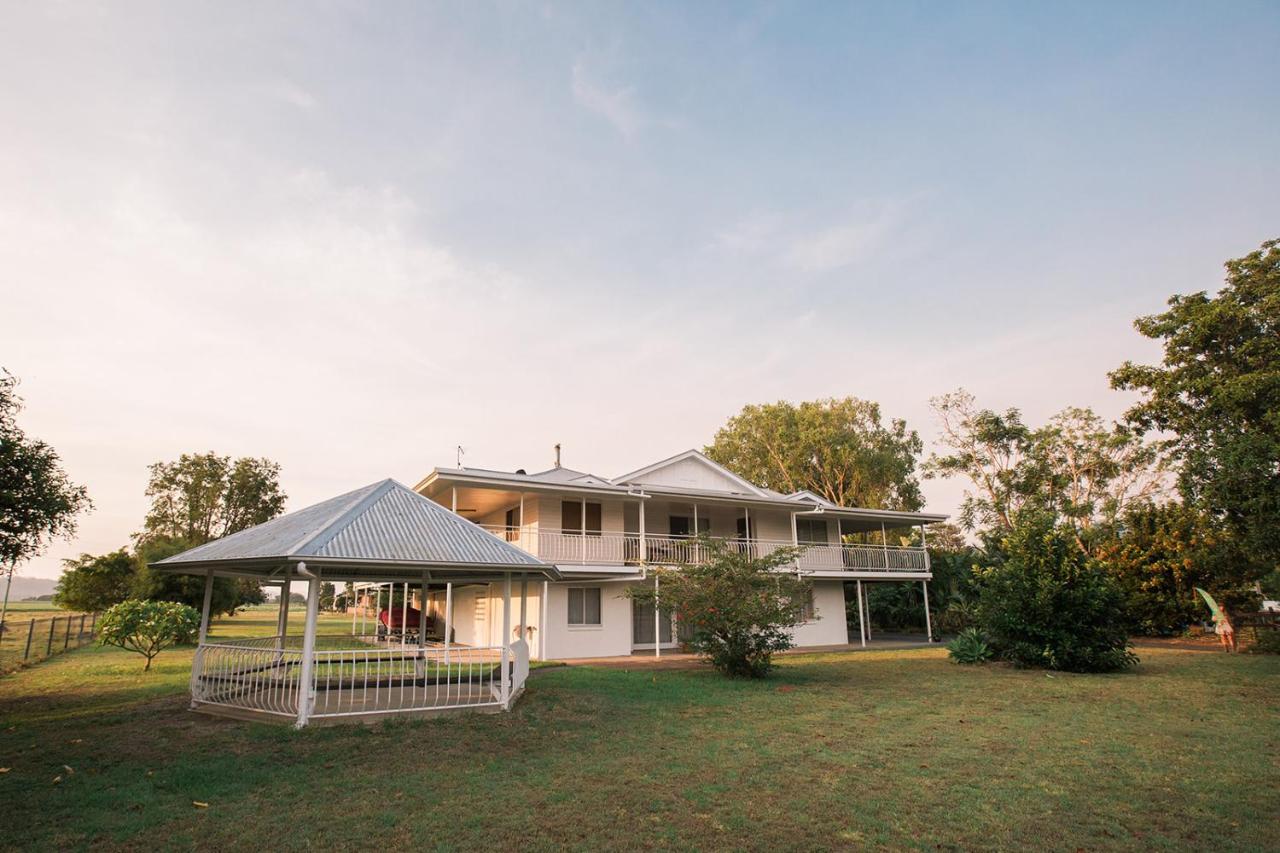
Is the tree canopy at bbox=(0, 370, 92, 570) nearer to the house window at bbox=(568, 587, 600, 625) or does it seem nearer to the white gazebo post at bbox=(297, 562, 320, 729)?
the white gazebo post at bbox=(297, 562, 320, 729)

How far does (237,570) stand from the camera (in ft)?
35.2

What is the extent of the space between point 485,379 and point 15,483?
10494 mm

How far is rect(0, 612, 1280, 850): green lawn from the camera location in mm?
5148

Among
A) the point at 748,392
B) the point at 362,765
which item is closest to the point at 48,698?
the point at 362,765

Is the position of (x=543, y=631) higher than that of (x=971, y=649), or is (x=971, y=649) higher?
(x=543, y=631)

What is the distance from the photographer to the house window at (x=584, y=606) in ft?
66.7

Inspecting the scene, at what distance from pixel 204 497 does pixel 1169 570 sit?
172 feet

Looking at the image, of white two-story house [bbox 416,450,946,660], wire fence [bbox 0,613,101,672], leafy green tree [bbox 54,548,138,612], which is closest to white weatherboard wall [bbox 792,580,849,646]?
white two-story house [bbox 416,450,946,660]

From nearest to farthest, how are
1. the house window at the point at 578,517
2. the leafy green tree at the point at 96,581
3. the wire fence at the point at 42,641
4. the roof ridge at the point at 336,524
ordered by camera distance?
the roof ridge at the point at 336,524
the wire fence at the point at 42,641
the house window at the point at 578,517
the leafy green tree at the point at 96,581

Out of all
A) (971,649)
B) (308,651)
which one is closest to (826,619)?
(971,649)

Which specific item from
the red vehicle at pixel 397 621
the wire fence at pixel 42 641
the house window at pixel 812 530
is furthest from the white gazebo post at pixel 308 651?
the house window at pixel 812 530

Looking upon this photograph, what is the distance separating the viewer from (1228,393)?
17.4 metres

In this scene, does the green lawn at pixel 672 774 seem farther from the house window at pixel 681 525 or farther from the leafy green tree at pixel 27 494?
the house window at pixel 681 525

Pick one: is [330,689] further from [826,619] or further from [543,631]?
[826,619]
